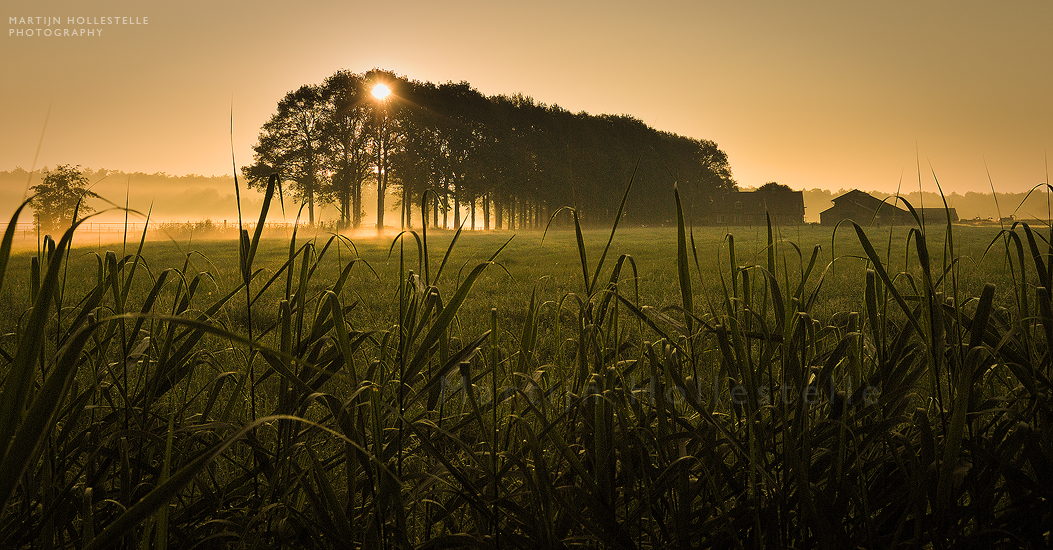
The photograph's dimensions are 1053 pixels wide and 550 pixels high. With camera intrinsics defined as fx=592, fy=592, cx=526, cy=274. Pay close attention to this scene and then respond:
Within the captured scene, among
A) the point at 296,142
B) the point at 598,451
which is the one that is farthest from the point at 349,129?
the point at 598,451

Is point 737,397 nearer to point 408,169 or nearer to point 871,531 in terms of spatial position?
point 871,531

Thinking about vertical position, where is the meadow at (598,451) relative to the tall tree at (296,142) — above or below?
below

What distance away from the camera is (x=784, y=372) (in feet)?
4.28

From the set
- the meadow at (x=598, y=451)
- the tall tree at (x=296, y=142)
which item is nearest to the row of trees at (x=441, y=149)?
the tall tree at (x=296, y=142)

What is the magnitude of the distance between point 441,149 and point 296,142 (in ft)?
31.4

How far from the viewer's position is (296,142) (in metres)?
39.0

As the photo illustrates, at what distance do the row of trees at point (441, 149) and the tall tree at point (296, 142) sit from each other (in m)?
0.07

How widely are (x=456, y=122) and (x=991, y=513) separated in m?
44.2

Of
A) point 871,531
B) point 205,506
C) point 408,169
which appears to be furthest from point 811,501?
point 408,169

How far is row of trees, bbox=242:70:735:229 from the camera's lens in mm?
38719

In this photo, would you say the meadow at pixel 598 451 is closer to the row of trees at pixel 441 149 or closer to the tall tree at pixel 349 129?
the row of trees at pixel 441 149

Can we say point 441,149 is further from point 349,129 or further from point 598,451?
point 598,451

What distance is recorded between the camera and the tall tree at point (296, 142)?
38.7m

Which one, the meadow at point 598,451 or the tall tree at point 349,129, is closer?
the meadow at point 598,451
